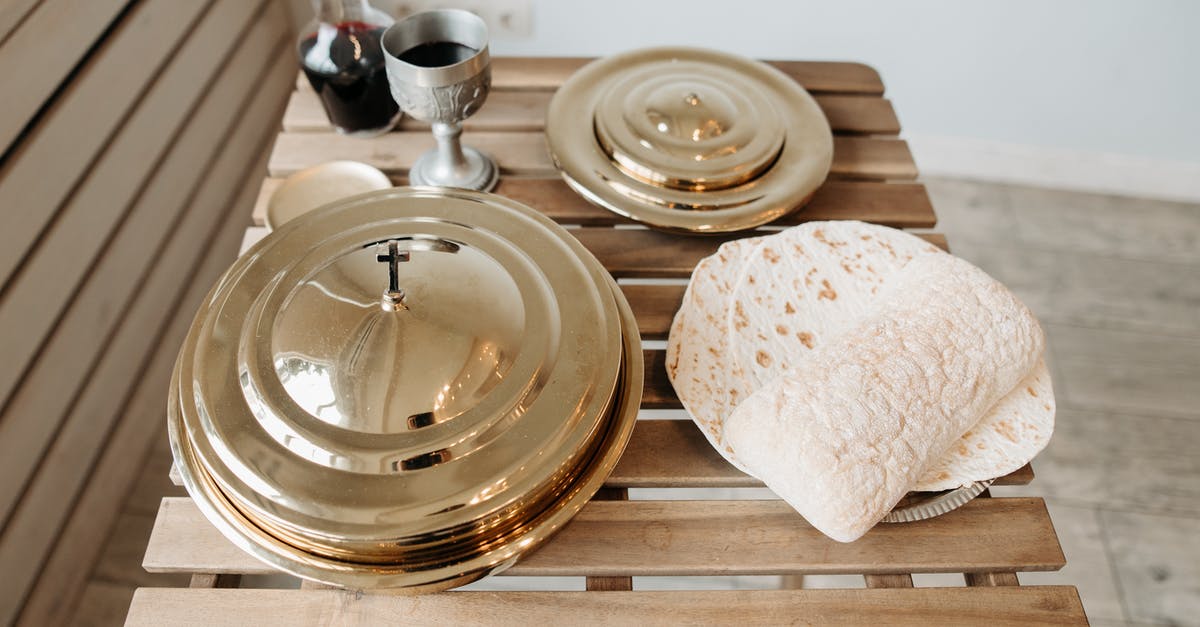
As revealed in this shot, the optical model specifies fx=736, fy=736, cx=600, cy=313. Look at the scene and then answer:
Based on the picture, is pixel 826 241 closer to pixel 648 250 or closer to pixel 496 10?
pixel 648 250

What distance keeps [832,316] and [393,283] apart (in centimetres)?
38

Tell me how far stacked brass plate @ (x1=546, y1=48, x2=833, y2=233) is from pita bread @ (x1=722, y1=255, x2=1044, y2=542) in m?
0.19

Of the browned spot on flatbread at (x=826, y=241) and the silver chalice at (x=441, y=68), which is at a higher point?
the silver chalice at (x=441, y=68)

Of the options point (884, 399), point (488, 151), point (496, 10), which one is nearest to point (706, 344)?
point (884, 399)

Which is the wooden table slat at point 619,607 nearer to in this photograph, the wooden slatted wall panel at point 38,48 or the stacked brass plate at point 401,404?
the stacked brass plate at point 401,404

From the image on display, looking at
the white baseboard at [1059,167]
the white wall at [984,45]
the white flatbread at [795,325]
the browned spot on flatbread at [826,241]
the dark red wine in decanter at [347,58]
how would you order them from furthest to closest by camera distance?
the white baseboard at [1059,167] → the white wall at [984,45] → the dark red wine in decanter at [347,58] → the browned spot on flatbread at [826,241] → the white flatbread at [795,325]

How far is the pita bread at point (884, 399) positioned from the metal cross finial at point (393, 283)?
0.27m

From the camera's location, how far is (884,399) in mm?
547

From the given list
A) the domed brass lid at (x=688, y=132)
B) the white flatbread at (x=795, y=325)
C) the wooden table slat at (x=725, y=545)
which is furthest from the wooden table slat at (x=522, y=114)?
the wooden table slat at (x=725, y=545)

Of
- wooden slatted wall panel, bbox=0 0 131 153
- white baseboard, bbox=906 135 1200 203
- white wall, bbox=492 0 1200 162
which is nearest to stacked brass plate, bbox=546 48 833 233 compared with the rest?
wooden slatted wall panel, bbox=0 0 131 153

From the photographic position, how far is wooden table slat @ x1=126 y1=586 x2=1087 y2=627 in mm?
534

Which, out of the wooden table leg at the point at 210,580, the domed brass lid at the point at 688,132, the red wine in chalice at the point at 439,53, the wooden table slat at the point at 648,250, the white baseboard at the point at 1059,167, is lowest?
the white baseboard at the point at 1059,167

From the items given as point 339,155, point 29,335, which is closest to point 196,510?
point 339,155

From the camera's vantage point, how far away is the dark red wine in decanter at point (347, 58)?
0.81 meters
